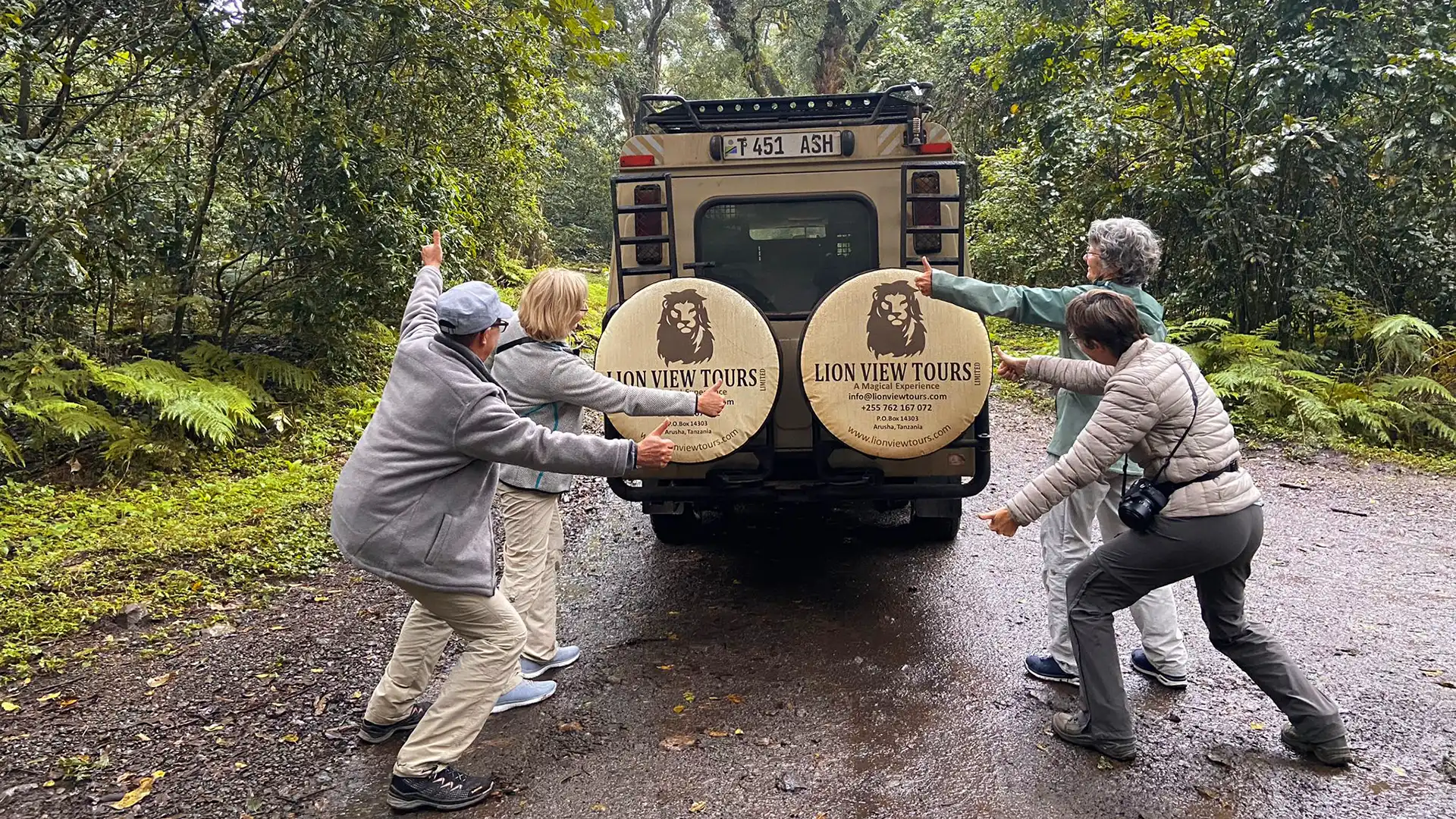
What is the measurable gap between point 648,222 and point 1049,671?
3.08 m

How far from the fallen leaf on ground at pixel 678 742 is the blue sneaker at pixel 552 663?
85 cm

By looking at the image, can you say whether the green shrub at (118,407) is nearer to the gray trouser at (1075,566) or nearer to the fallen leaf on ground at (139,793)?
the fallen leaf on ground at (139,793)

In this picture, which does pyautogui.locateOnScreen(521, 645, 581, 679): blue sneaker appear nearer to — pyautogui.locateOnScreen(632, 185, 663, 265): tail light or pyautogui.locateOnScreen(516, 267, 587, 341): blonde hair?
pyautogui.locateOnScreen(516, 267, 587, 341): blonde hair

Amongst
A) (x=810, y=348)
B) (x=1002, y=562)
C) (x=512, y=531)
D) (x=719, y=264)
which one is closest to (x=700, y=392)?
(x=810, y=348)

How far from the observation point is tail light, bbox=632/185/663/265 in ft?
16.6

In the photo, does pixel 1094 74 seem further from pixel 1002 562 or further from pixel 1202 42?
pixel 1002 562

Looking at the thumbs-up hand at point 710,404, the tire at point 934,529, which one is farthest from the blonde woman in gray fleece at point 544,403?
the tire at point 934,529

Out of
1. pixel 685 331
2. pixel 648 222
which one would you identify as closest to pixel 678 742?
pixel 685 331

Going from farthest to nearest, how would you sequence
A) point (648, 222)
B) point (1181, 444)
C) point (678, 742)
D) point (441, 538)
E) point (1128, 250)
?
point (648, 222)
point (1128, 250)
point (678, 742)
point (1181, 444)
point (441, 538)

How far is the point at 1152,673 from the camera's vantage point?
389 centimetres

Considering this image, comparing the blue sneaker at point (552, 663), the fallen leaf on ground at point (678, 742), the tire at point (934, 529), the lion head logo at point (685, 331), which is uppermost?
the lion head logo at point (685, 331)

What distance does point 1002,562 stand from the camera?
5.40 m

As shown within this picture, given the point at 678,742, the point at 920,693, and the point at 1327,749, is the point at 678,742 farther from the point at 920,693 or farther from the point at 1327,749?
the point at 1327,749

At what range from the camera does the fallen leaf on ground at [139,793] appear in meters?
3.10
